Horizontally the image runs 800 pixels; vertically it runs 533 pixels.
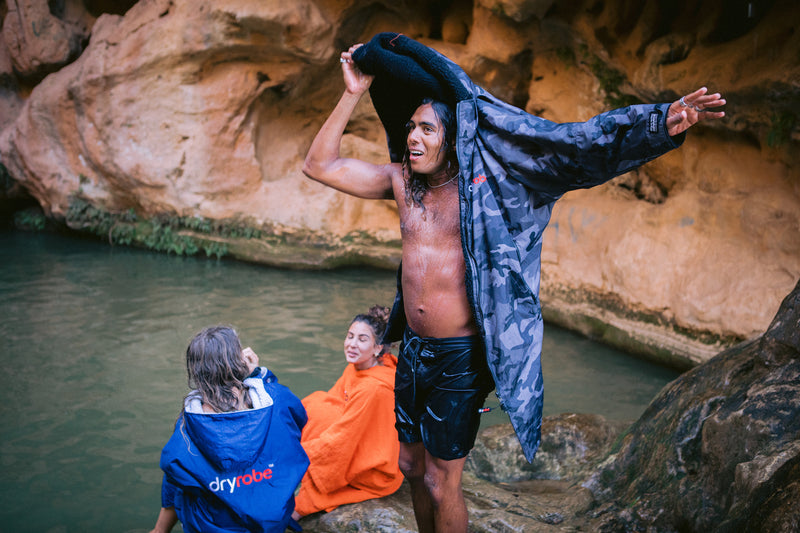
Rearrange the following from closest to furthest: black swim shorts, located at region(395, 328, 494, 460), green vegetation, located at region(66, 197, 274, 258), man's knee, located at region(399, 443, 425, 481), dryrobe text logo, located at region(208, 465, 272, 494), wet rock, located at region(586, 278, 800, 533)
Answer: wet rock, located at region(586, 278, 800, 533) → black swim shorts, located at region(395, 328, 494, 460) → man's knee, located at region(399, 443, 425, 481) → dryrobe text logo, located at region(208, 465, 272, 494) → green vegetation, located at region(66, 197, 274, 258)

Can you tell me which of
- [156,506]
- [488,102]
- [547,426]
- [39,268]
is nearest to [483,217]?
[488,102]


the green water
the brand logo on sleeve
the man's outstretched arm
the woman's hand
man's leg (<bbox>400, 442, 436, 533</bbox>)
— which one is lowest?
the green water

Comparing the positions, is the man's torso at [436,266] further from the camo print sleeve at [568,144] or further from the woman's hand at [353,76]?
the woman's hand at [353,76]

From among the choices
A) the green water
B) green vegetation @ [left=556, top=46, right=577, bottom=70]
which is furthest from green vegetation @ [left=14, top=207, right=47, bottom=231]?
green vegetation @ [left=556, top=46, right=577, bottom=70]

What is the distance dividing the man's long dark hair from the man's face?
19mm

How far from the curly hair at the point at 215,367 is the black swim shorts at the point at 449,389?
84 centimetres

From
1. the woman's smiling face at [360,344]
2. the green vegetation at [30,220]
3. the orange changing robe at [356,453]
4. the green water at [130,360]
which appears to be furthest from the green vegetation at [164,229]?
the orange changing robe at [356,453]

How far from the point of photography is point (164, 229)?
34.3 feet

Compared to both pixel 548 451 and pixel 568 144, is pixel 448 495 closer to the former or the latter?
pixel 568 144

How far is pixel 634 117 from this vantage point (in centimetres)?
219

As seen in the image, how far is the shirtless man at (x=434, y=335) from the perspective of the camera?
8.43 feet

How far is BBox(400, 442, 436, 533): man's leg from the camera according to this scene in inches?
108

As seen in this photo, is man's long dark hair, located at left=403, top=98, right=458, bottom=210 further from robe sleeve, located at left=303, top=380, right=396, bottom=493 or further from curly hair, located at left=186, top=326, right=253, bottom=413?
robe sleeve, located at left=303, top=380, right=396, bottom=493

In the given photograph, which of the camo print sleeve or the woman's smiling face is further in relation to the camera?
the woman's smiling face
